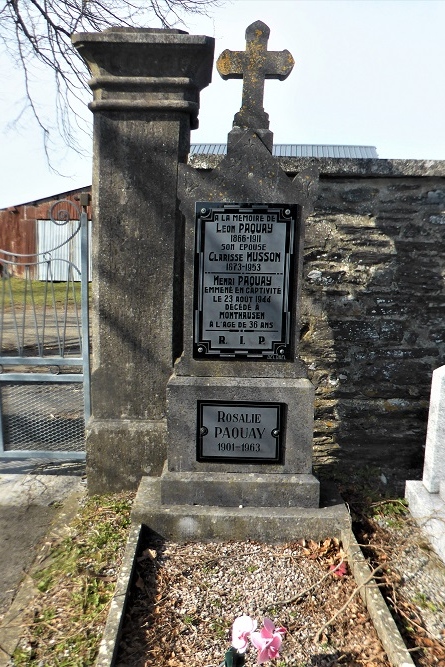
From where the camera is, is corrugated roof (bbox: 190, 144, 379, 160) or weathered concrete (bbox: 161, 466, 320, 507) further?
corrugated roof (bbox: 190, 144, 379, 160)

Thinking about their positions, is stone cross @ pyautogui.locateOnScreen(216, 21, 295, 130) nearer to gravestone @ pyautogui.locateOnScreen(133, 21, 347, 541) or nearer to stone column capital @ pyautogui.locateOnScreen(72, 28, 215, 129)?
gravestone @ pyautogui.locateOnScreen(133, 21, 347, 541)

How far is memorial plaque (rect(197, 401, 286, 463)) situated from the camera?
3.21 meters

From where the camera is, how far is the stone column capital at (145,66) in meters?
3.40

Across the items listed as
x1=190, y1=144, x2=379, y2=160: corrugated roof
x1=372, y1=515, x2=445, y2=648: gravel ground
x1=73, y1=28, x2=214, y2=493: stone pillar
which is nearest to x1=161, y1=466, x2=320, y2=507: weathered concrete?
x1=372, y1=515, x2=445, y2=648: gravel ground

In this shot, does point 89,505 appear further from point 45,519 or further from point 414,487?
point 414,487

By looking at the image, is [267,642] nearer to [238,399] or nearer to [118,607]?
[118,607]

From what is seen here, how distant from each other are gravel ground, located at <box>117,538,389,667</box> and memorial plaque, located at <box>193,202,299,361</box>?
3.70 feet

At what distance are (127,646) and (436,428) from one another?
2.02 metres

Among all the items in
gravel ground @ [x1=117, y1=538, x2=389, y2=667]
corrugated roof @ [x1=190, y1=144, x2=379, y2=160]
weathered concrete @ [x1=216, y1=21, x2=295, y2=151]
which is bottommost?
gravel ground @ [x1=117, y1=538, x2=389, y2=667]

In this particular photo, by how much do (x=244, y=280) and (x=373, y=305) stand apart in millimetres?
1517

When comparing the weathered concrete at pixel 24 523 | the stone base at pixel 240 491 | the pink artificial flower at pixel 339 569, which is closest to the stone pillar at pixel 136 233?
the weathered concrete at pixel 24 523

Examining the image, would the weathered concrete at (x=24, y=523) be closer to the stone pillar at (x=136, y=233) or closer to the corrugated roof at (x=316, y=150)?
the stone pillar at (x=136, y=233)

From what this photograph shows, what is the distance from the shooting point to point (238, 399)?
10.4 ft

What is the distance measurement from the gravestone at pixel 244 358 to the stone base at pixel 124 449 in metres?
0.57
